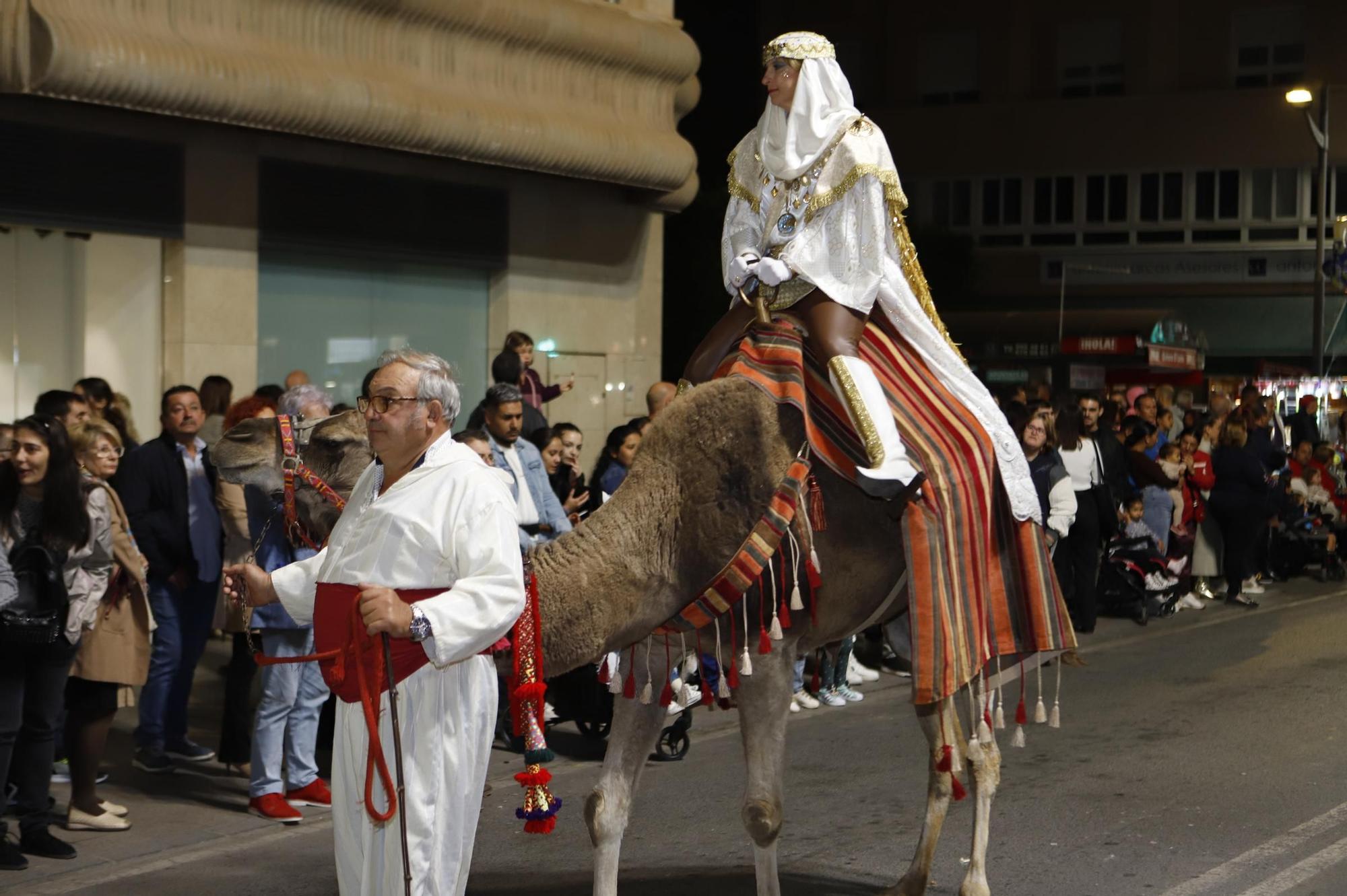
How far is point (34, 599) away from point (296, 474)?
1.63 meters

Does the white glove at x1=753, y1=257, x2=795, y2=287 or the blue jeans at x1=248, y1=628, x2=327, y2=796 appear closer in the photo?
the white glove at x1=753, y1=257, x2=795, y2=287

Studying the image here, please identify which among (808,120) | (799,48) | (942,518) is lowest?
(942,518)

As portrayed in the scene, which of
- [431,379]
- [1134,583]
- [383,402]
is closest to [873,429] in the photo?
[431,379]

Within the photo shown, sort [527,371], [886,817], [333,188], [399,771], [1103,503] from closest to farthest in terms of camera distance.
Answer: [399,771] < [886,817] < [527,371] < [1103,503] < [333,188]

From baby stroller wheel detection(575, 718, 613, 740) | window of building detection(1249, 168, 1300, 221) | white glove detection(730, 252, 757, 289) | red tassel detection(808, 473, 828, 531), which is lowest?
baby stroller wheel detection(575, 718, 613, 740)

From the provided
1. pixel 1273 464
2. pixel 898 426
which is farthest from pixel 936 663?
pixel 1273 464

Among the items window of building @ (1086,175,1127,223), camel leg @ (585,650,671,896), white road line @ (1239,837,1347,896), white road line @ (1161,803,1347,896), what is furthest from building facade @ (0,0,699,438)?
window of building @ (1086,175,1127,223)

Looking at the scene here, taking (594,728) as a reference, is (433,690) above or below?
above

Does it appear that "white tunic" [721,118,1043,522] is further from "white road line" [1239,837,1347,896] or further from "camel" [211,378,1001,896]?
"white road line" [1239,837,1347,896]

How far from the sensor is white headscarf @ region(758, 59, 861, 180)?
688 cm

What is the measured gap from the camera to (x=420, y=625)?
476cm

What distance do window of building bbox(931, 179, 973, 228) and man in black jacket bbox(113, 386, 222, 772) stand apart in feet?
107

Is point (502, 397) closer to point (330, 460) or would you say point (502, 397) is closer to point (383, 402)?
point (330, 460)

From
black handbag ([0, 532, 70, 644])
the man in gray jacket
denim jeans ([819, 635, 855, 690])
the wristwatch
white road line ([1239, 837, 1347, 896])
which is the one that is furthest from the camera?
denim jeans ([819, 635, 855, 690])
